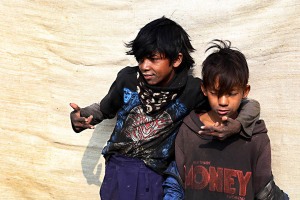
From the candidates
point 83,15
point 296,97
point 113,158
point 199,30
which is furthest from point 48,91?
point 296,97

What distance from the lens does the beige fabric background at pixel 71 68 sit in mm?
2377

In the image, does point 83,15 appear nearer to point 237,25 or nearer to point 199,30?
point 199,30

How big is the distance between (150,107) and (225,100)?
13.4 inches

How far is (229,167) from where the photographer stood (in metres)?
2.11

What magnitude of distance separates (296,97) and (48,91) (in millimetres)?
1244

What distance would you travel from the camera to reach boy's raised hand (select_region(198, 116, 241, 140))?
2.02 meters

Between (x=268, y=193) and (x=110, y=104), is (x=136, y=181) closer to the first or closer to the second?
(x=110, y=104)

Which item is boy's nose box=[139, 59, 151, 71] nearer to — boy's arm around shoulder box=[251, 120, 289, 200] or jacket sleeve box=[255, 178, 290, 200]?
boy's arm around shoulder box=[251, 120, 289, 200]

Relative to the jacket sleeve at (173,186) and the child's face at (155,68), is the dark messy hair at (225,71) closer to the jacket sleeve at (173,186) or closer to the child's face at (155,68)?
the child's face at (155,68)

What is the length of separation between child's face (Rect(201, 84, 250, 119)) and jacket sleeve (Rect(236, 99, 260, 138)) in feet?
0.15

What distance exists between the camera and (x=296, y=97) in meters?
2.29

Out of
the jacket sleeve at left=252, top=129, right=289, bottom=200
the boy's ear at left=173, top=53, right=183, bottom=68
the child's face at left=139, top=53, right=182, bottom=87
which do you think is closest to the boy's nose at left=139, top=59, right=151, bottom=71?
the child's face at left=139, top=53, right=182, bottom=87

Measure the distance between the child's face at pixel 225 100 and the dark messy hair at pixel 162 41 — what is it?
9.1 inches

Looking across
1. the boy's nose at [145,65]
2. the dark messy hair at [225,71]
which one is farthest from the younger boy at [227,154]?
the boy's nose at [145,65]
